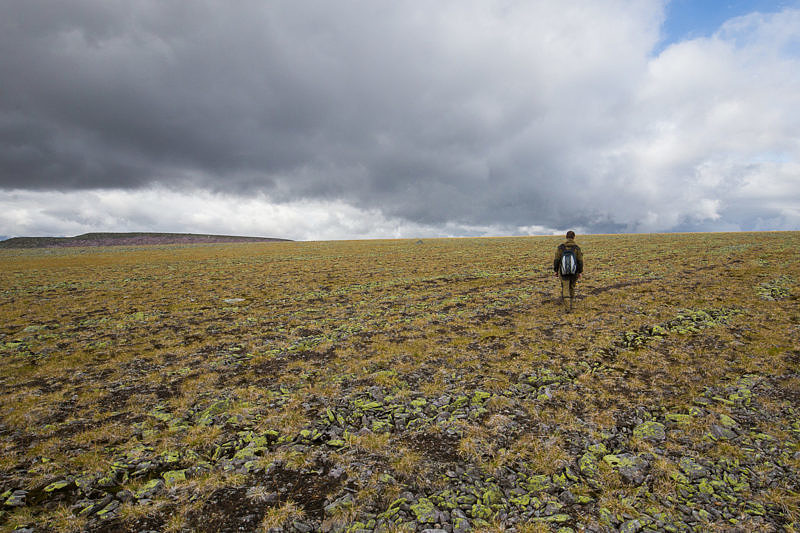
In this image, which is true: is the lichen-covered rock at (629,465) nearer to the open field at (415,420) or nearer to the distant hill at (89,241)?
the open field at (415,420)

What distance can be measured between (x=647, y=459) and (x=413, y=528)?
5472 millimetres

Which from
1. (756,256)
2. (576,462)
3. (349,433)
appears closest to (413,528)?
(349,433)

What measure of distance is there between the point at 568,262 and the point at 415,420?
45.2 feet

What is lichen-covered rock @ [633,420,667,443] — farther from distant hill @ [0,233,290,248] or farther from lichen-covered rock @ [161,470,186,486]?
distant hill @ [0,233,290,248]

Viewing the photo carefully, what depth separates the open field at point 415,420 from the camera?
6.46 meters

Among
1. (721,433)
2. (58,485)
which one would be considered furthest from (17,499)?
(721,433)

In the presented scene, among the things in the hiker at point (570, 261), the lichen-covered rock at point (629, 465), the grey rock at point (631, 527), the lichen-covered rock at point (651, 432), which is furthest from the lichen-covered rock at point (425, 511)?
the hiker at point (570, 261)

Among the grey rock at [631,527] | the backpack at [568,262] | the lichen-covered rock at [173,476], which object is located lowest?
the lichen-covered rock at [173,476]

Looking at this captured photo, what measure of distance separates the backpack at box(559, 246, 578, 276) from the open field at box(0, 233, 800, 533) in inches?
97.8

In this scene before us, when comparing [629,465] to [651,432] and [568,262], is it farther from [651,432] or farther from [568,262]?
[568,262]

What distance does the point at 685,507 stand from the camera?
6207 millimetres

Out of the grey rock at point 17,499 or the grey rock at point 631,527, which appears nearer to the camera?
the grey rock at point 631,527

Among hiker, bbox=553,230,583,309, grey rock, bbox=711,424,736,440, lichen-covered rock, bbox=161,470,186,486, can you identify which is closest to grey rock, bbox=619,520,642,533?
grey rock, bbox=711,424,736,440

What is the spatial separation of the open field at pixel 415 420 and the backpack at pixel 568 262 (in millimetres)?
2484
